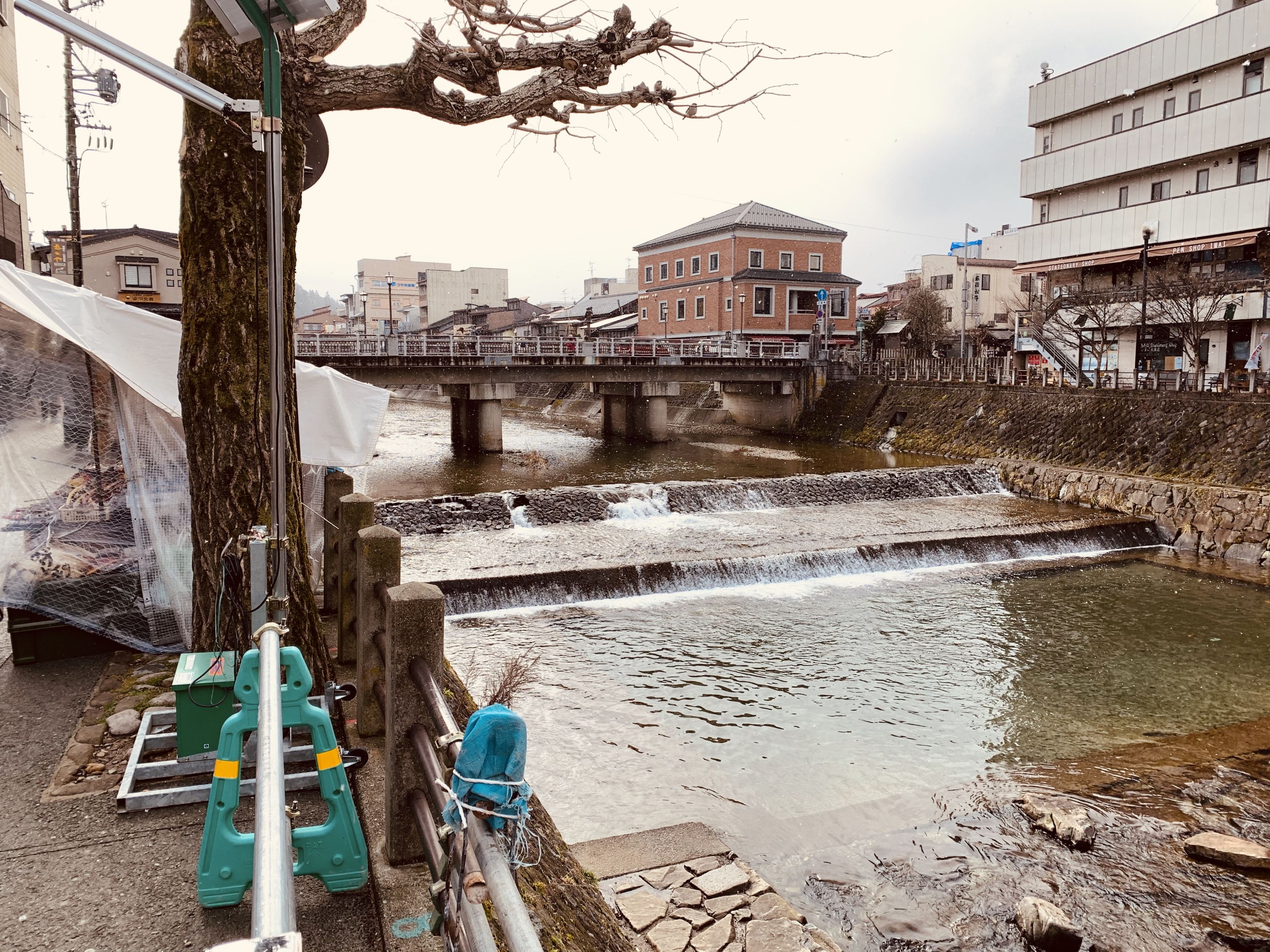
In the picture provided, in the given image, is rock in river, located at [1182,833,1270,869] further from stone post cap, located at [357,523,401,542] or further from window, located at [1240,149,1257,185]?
window, located at [1240,149,1257,185]

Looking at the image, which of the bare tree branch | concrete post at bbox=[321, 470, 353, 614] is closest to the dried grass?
concrete post at bbox=[321, 470, 353, 614]

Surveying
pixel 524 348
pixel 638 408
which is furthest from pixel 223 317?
pixel 638 408

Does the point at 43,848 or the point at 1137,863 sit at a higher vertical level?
the point at 43,848

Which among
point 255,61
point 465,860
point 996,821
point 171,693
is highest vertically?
point 255,61

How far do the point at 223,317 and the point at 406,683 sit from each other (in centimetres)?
281

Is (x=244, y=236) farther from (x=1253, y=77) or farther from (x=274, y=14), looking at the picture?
(x=1253, y=77)

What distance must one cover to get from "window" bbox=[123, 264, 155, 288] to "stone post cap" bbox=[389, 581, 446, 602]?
46.2 meters

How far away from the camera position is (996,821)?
7750mm

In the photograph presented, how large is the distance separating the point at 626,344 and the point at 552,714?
1251 inches

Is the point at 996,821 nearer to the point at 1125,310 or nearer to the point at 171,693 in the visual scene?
the point at 171,693

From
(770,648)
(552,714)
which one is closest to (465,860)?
(552,714)

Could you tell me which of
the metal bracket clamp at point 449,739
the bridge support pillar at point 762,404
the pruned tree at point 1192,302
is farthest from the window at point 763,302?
the metal bracket clamp at point 449,739

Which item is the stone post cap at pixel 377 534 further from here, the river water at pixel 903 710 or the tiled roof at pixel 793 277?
the tiled roof at pixel 793 277

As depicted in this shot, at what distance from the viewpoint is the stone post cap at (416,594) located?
350cm
